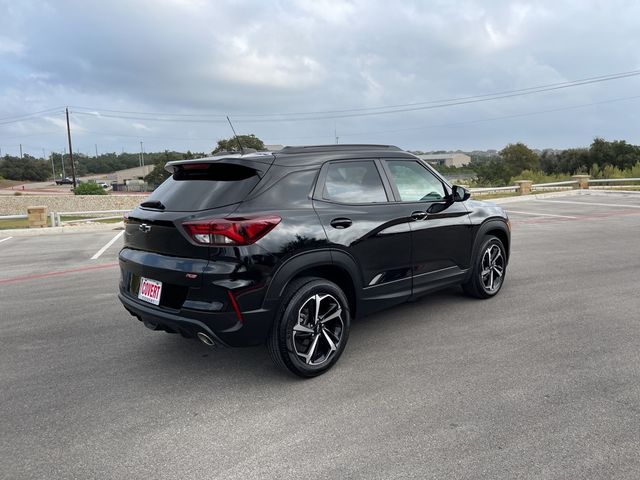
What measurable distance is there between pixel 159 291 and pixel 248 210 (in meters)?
0.92

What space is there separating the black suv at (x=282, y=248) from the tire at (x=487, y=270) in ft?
3.46

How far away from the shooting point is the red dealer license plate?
3578 millimetres

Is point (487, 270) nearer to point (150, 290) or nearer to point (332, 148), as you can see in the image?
point (332, 148)

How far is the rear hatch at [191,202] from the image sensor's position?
341 centimetres

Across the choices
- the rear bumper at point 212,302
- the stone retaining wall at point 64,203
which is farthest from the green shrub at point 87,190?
the rear bumper at point 212,302

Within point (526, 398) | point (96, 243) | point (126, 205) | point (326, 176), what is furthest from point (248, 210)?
point (126, 205)

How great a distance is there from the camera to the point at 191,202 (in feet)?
11.7

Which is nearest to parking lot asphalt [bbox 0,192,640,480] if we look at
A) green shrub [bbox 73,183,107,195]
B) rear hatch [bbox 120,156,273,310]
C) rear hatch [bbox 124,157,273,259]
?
Answer: rear hatch [bbox 120,156,273,310]

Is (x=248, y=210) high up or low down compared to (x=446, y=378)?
up

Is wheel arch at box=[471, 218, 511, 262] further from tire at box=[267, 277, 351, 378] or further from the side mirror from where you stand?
tire at box=[267, 277, 351, 378]

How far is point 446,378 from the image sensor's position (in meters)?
3.66

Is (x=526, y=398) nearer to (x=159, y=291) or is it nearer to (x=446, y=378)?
(x=446, y=378)

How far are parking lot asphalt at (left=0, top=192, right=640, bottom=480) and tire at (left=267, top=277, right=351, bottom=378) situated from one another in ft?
0.60

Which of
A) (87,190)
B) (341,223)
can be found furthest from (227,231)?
(87,190)
